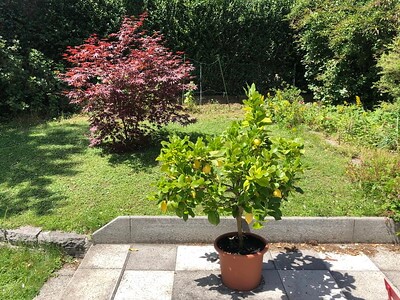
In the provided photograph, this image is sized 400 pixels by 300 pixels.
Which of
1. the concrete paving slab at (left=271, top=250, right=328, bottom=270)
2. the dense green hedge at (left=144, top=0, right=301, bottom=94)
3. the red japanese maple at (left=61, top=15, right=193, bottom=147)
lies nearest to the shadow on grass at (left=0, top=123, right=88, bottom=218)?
the red japanese maple at (left=61, top=15, right=193, bottom=147)

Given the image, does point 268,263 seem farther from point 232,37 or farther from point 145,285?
point 232,37

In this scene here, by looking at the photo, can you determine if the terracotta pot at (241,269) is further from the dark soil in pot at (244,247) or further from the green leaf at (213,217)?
the green leaf at (213,217)

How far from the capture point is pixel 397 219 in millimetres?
4098

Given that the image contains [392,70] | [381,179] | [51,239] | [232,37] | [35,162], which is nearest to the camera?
[51,239]

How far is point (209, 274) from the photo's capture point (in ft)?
11.7

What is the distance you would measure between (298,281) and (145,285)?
1.35 metres

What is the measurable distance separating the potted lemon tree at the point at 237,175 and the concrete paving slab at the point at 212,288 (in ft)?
0.56

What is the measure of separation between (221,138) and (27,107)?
667 cm

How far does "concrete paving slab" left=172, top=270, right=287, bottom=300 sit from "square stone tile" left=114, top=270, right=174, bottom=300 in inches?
3.0

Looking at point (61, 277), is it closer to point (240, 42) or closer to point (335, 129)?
point (335, 129)

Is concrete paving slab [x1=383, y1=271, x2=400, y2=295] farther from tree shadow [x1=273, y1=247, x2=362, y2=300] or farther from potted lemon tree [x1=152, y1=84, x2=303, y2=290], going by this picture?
potted lemon tree [x1=152, y1=84, x2=303, y2=290]

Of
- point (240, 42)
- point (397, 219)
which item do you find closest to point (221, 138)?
point (397, 219)

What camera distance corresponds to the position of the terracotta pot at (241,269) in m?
3.21

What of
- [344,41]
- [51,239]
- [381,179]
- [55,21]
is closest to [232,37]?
[344,41]
